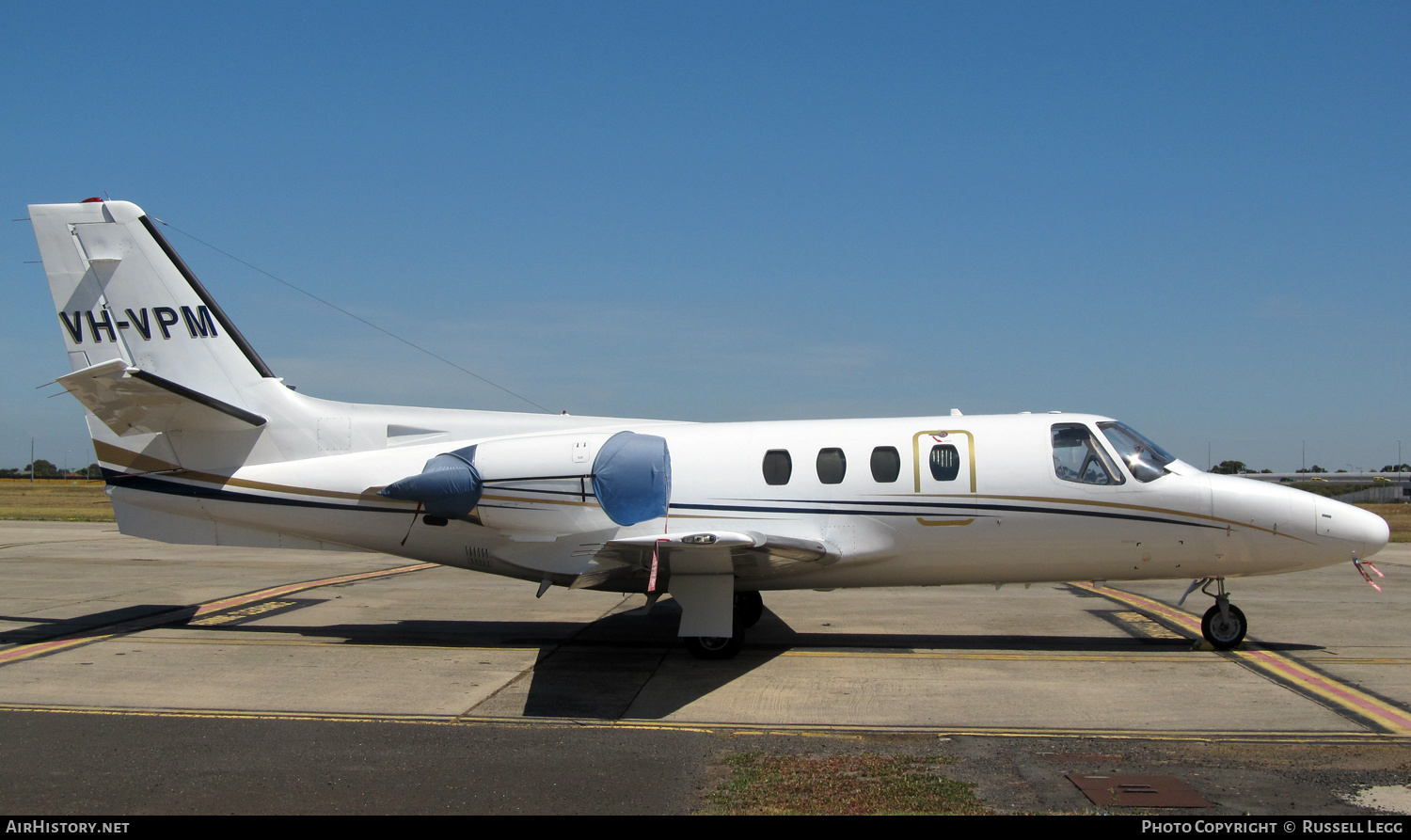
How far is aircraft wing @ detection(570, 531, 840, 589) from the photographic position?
883 centimetres

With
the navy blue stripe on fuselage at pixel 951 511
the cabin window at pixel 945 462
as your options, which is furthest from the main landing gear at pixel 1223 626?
the cabin window at pixel 945 462

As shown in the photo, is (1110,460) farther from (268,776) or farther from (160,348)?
(160,348)

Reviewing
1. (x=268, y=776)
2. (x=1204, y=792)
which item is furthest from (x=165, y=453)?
(x=1204, y=792)

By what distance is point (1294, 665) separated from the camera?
984 centimetres

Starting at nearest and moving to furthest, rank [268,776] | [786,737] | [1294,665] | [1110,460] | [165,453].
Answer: [268,776]
[786,737]
[1294,665]
[1110,460]
[165,453]

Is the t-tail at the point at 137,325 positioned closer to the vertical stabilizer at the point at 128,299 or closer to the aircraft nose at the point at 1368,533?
the vertical stabilizer at the point at 128,299

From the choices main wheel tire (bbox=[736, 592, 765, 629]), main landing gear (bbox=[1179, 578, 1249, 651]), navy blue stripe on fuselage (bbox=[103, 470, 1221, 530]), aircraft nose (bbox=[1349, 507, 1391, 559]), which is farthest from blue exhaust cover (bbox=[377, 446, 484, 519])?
aircraft nose (bbox=[1349, 507, 1391, 559])

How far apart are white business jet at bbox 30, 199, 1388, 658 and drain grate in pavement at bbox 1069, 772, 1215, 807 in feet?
13.1

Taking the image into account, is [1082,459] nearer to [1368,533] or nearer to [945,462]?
[945,462]

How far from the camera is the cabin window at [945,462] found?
1055cm

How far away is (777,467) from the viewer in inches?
426

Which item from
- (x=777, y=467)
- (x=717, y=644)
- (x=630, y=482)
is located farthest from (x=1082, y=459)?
(x=630, y=482)

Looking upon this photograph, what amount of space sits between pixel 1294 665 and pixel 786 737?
20.0 feet

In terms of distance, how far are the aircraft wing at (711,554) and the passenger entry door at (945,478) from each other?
1.22 meters
